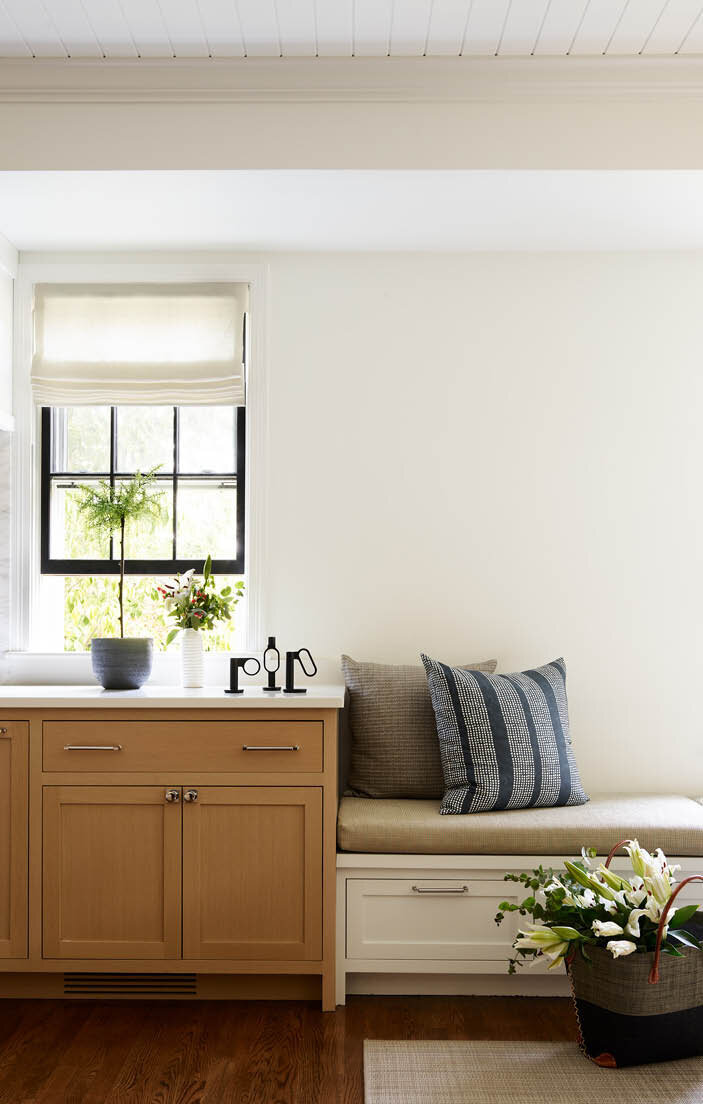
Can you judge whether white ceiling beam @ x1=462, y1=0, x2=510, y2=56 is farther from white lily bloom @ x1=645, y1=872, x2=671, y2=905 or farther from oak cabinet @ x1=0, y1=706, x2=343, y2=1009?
white lily bloom @ x1=645, y1=872, x2=671, y2=905

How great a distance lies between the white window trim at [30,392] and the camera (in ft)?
12.0

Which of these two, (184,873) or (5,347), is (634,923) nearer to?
(184,873)

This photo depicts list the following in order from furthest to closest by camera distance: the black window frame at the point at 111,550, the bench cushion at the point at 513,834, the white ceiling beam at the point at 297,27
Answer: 1. the black window frame at the point at 111,550
2. the bench cushion at the point at 513,834
3. the white ceiling beam at the point at 297,27

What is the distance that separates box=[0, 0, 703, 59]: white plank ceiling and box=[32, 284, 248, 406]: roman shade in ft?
3.12

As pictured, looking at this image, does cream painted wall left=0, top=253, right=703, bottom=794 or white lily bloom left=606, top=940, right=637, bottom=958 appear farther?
cream painted wall left=0, top=253, right=703, bottom=794

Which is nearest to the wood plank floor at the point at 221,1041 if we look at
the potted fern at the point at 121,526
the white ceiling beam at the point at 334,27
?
the potted fern at the point at 121,526

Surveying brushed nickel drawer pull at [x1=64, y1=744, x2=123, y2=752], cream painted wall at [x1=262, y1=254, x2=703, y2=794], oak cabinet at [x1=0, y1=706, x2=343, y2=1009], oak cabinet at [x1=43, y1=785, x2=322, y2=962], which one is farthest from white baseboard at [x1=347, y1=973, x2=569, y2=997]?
brushed nickel drawer pull at [x1=64, y1=744, x2=123, y2=752]

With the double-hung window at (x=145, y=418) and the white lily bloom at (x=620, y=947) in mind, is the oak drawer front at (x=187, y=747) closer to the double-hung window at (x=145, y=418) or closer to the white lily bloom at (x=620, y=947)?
the double-hung window at (x=145, y=418)

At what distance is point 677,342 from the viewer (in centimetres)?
366

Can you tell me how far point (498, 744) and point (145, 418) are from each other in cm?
183

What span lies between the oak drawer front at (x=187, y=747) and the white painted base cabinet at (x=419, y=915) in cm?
36

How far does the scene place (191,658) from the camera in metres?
3.35

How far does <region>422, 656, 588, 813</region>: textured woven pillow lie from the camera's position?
10.2 feet

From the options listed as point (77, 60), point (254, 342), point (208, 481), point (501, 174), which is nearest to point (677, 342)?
point (501, 174)
